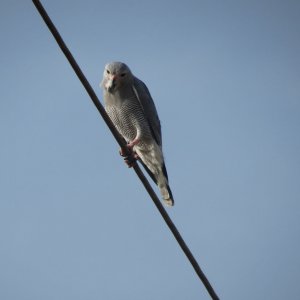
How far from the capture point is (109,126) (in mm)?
4371

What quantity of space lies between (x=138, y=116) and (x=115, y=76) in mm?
733

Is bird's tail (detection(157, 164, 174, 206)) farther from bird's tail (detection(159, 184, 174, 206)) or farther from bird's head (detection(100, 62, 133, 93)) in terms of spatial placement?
bird's head (detection(100, 62, 133, 93))

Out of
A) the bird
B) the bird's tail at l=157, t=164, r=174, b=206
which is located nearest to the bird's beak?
the bird

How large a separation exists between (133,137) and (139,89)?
0.79 meters

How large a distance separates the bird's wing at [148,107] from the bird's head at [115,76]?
7.4 inches

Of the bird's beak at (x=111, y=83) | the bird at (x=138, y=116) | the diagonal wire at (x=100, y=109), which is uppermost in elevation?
the bird's beak at (x=111, y=83)

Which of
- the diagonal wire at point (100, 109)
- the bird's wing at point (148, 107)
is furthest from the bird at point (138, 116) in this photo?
the diagonal wire at point (100, 109)

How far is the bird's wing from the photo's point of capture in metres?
7.85

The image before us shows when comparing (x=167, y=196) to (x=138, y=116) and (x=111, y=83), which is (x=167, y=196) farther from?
(x=111, y=83)

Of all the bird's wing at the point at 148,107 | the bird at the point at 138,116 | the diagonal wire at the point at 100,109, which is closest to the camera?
the diagonal wire at the point at 100,109

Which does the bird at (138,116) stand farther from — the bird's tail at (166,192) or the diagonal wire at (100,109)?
the diagonal wire at (100,109)

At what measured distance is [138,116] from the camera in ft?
25.7

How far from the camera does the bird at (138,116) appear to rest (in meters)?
7.65

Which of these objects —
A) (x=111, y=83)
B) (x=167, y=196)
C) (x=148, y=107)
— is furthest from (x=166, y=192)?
(x=111, y=83)
